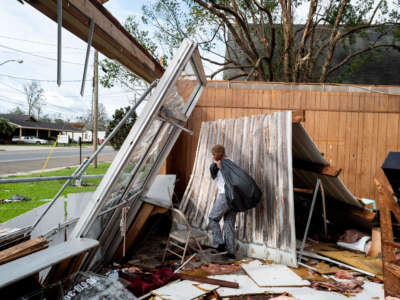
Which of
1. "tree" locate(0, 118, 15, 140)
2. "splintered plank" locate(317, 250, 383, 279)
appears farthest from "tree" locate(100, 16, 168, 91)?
"splintered plank" locate(317, 250, 383, 279)

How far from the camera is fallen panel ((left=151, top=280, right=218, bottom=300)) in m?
3.01

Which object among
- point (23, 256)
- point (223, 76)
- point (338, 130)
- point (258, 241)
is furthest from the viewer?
point (223, 76)

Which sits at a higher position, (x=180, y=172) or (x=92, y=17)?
(x=92, y=17)

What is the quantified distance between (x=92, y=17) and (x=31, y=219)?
243 centimetres

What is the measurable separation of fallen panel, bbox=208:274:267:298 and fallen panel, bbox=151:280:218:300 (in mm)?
132

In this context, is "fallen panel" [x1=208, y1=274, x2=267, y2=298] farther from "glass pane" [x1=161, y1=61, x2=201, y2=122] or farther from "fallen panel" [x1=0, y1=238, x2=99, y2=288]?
"glass pane" [x1=161, y1=61, x2=201, y2=122]

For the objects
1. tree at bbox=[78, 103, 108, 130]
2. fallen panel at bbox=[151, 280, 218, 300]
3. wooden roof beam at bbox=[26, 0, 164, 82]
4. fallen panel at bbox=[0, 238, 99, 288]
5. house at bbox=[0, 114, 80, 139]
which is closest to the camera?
fallen panel at bbox=[0, 238, 99, 288]

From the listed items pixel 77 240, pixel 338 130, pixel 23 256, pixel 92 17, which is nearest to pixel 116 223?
pixel 77 240

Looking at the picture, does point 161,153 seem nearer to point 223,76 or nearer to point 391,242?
point 391,242

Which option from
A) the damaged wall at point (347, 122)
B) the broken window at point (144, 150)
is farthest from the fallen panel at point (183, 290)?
the damaged wall at point (347, 122)

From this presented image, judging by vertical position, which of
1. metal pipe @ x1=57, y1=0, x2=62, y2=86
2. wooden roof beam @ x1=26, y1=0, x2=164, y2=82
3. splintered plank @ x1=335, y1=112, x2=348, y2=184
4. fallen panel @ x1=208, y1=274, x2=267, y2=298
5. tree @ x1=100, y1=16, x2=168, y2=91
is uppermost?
tree @ x1=100, y1=16, x2=168, y2=91

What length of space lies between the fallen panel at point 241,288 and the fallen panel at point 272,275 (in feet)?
0.22

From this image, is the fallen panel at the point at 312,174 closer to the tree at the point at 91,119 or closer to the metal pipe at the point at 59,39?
the tree at the point at 91,119

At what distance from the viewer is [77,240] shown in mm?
2424
